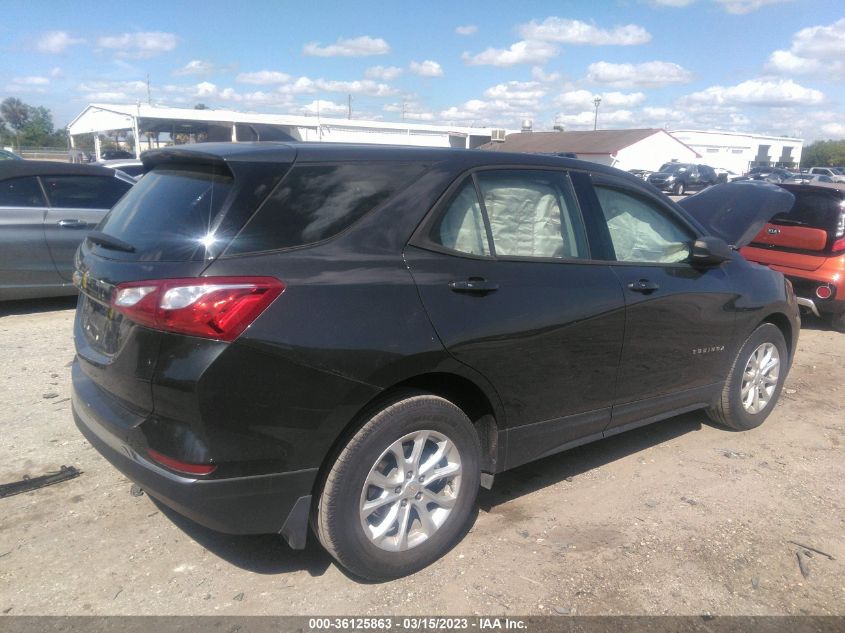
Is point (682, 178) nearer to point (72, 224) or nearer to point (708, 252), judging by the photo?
point (72, 224)

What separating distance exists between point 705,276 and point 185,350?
3.11m

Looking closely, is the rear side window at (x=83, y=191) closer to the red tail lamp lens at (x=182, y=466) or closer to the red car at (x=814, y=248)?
the red tail lamp lens at (x=182, y=466)

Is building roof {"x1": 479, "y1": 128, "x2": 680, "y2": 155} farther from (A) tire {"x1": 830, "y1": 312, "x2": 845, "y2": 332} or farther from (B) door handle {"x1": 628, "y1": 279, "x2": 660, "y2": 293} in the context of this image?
(B) door handle {"x1": 628, "y1": 279, "x2": 660, "y2": 293}

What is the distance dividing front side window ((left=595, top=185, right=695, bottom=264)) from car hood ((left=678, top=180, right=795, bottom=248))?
3.83 feet

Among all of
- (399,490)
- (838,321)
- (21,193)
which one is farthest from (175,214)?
(838,321)

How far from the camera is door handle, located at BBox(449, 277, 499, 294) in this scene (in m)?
2.90

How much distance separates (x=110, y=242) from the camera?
2.81 meters

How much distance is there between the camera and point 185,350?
2354 mm

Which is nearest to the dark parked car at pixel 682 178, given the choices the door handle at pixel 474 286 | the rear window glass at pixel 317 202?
the door handle at pixel 474 286

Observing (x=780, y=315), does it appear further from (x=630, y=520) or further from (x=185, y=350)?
(x=185, y=350)

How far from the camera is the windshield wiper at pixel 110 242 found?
106 inches

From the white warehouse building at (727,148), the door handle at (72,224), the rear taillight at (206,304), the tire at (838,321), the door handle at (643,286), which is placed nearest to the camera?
the rear taillight at (206,304)

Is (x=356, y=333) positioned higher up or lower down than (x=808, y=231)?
lower down

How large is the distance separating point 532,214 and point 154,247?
1814mm
